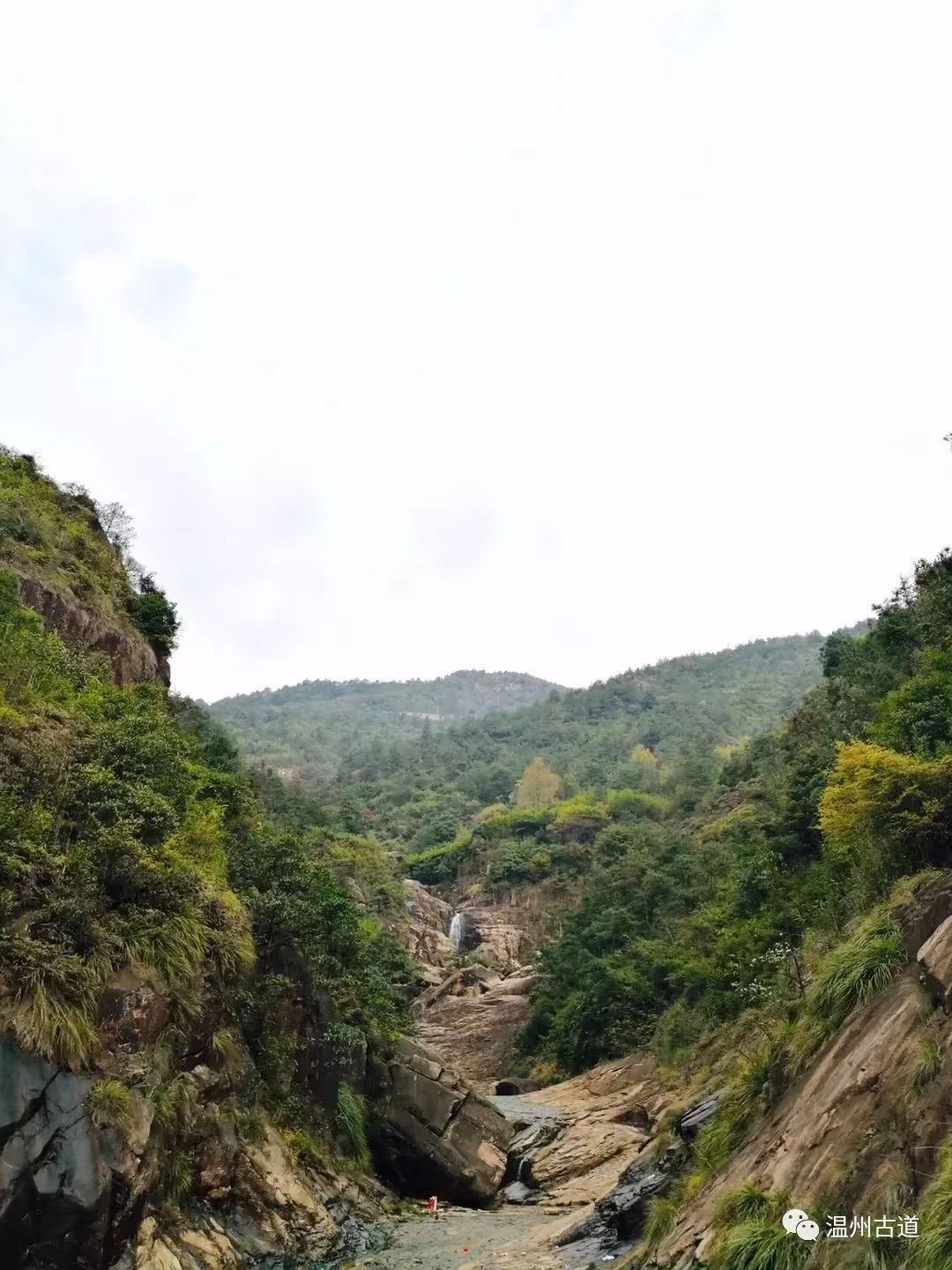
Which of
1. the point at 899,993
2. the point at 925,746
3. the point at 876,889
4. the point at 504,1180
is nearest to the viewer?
the point at 899,993

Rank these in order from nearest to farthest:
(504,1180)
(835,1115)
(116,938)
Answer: (835,1115) < (116,938) < (504,1180)

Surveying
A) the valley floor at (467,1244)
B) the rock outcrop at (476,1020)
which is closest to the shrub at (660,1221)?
the valley floor at (467,1244)

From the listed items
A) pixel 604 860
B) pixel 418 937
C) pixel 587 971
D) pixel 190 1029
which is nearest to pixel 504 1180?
pixel 190 1029

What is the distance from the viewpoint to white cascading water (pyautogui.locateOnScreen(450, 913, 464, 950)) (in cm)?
6164

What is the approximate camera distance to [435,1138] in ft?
73.7

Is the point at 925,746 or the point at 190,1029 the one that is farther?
the point at 925,746

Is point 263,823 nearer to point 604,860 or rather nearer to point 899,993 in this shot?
point 899,993

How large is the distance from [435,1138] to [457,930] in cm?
4103

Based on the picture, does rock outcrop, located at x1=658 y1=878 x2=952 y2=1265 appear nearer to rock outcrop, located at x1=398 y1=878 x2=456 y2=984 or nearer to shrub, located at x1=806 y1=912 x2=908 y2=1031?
shrub, located at x1=806 y1=912 x2=908 y2=1031

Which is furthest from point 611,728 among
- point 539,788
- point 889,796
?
point 889,796

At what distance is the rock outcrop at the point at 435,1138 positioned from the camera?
2220cm

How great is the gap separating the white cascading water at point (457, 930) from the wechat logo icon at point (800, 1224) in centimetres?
5455

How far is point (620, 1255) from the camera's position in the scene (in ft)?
45.7

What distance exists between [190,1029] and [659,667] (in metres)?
157
